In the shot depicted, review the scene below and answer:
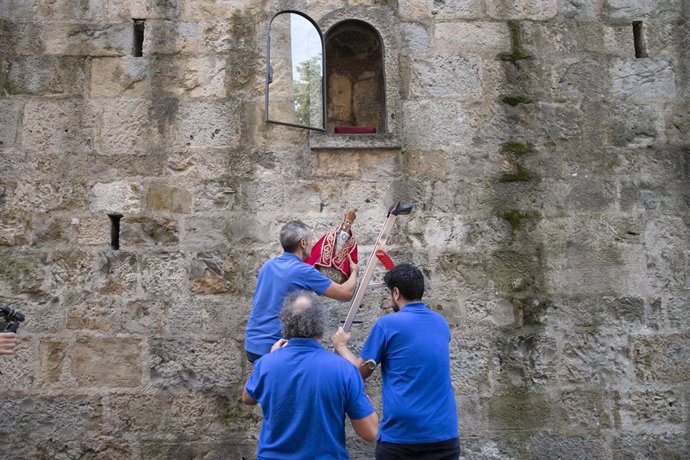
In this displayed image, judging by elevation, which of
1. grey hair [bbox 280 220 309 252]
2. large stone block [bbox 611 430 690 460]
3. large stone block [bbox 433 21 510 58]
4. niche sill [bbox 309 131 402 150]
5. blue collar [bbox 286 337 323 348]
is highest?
large stone block [bbox 433 21 510 58]

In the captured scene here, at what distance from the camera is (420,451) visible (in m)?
2.80

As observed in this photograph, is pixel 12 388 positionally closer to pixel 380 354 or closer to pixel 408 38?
pixel 380 354

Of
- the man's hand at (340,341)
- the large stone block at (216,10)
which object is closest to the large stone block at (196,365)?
the man's hand at (340,341)

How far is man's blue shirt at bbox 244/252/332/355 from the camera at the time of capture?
3279 mm

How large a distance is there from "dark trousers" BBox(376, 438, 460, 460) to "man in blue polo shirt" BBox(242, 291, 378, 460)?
0.38 m

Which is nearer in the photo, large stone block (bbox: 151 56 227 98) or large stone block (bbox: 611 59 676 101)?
large stone block (bbox: 151 56 227 98)

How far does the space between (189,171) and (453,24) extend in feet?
6.98

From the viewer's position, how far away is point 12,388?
4.07 metres

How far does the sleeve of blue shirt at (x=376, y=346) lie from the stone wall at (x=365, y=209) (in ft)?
4.21

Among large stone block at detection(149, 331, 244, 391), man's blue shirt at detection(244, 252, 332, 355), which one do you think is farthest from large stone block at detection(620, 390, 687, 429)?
large stone block at detection(149, 331, 244, 391)

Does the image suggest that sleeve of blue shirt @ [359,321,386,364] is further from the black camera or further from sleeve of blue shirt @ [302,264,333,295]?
the black camera

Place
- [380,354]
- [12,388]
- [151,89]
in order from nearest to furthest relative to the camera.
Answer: [380,354], [12,388], [151,89]

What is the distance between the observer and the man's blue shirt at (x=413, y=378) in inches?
110

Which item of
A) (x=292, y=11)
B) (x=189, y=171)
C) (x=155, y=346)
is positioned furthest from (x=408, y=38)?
(x=155, y=346)
